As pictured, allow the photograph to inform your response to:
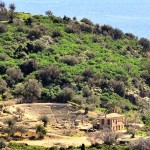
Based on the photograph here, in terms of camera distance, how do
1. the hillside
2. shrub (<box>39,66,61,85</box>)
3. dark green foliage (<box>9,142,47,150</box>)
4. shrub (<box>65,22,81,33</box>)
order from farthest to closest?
shrub (<box>65,22,81,33</box>) → shrub (<box>39,66,61,85</box>) → the hillside → dark green foliage (<box>9,142,47,150</box>)

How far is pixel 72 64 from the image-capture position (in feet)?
312

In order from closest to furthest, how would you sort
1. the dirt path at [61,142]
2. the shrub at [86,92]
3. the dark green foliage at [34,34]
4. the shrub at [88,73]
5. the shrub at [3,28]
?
the dirt path at [61,142], the shrub at [86,92], the shrub at [88,73], the dark green foliage at [34,34], the shrub at [3,28]

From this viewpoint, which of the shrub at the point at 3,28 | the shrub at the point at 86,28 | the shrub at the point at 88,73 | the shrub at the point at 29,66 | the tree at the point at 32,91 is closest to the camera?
the tree at the point at 32,91

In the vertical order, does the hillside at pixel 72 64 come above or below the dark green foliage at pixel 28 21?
below

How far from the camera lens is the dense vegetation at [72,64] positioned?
3332 inches

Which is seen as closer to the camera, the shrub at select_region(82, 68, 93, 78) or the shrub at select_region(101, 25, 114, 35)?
the shrub at select_region(82, 68, 93, 78)

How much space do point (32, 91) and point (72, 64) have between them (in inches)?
536

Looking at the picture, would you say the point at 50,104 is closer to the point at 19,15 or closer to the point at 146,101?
the point at 146,101

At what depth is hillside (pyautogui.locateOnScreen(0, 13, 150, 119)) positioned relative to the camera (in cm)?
8456

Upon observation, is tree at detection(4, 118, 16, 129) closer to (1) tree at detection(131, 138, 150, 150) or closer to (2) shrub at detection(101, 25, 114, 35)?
(1) tree at detection(131, 138, 150, 150)

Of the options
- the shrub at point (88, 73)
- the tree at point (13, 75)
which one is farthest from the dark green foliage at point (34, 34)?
the tree at point (13, 75)

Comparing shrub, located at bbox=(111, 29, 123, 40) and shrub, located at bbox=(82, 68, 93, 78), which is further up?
shrub, located at bbox=(111, 29, 123, 40)

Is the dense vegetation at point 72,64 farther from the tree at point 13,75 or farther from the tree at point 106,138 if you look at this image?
the tree at point 106,138

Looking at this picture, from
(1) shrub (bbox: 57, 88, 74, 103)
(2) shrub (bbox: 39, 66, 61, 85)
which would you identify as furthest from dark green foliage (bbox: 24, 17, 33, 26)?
(1) shrub (bbox: 57, 88, 74, 103)
